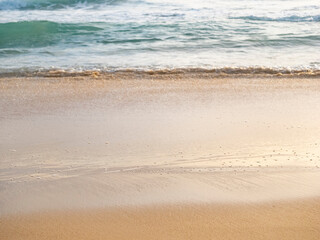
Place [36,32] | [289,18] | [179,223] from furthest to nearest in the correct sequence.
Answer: [289,18]
[36,32]
[179,223]

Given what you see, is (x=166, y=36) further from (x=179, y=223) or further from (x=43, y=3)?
(x=43, y=3)

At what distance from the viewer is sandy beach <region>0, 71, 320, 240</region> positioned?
10.3 ft

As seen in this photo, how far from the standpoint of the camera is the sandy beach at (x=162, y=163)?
3131 mm

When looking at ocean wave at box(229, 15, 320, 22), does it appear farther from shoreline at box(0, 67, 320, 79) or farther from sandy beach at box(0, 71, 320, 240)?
sandy beach at box(0, 71, 320, 240)

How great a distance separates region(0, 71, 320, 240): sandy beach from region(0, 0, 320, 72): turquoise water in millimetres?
2156

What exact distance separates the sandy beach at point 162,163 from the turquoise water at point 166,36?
84.9 inches

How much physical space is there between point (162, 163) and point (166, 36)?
305 inches

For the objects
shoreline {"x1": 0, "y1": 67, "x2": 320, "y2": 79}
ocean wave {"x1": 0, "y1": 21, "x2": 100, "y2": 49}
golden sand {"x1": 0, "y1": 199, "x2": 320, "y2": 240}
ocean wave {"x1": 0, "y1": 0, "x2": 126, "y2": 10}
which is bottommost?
shoreline {"x1": 0, "y1": 67, "x2": 320, "y2": 79}

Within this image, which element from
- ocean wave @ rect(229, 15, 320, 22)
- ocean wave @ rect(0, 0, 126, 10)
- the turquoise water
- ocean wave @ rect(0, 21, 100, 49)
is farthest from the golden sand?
ocean wave @ rect(0, 0, 126, 10)

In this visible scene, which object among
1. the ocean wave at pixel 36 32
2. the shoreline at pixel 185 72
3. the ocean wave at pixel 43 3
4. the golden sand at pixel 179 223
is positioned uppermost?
the ocean wave at pixel 43 3

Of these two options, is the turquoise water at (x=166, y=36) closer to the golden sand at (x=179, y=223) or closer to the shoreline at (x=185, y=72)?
the shoreline at (x=185, y=72)

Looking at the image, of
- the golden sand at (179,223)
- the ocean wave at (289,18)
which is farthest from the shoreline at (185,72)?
the ocean wave at (289,18)

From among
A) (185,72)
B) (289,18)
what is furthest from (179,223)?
(289,18)

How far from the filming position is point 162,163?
13.3 feet
